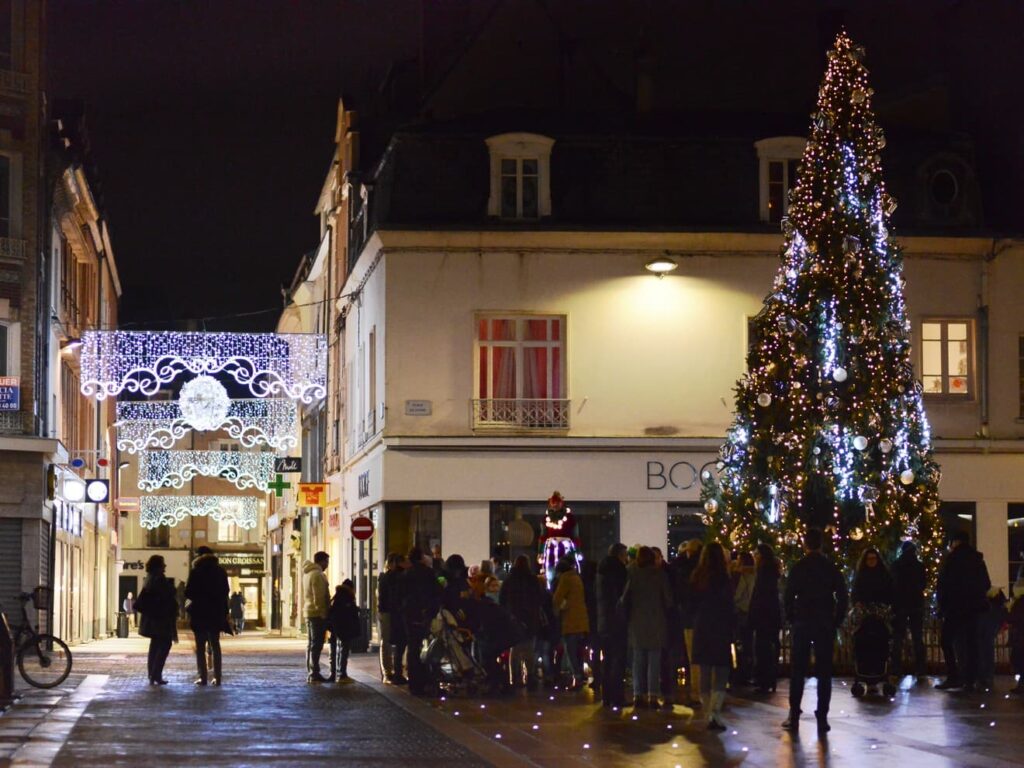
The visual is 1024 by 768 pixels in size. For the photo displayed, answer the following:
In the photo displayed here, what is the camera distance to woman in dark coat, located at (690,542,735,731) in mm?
17062

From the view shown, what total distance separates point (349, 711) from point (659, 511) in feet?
54.5

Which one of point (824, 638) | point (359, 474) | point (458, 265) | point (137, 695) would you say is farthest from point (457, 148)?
point (824, 638)

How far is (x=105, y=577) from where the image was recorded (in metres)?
62.2

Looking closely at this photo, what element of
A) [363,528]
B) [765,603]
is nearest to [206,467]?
[363,528]

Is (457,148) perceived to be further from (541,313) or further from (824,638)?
(824,638)

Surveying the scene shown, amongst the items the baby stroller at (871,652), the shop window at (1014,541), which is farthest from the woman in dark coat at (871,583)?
the shop window at (1014,541)

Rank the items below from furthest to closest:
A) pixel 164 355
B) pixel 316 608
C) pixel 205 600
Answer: pixel 164 355
pixel 316 608
pixel 205 600

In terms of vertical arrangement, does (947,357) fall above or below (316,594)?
above

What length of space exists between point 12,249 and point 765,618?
757 inches

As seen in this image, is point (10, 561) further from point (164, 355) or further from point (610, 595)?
point (610, 595)

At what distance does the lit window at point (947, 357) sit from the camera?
3578 cm

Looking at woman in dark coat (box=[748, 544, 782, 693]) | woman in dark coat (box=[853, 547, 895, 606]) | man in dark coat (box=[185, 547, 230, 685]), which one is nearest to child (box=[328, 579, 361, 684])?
man in dark coat (box=[185, 547, 230, 685])

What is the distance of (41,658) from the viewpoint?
76.7 feet

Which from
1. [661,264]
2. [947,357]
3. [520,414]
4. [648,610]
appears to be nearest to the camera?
[648,610]
